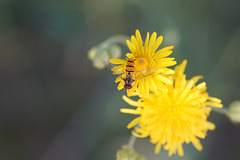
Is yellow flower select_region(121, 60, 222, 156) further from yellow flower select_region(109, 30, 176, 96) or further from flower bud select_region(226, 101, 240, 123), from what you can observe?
flower bud select_region(226, 101, 240, 123)

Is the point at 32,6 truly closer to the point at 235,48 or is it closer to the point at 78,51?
the point at 78,51

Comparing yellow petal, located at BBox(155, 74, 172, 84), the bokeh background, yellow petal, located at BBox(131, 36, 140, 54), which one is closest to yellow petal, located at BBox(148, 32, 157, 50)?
yellow petal, located at BBox(131, 36, 140, 54)

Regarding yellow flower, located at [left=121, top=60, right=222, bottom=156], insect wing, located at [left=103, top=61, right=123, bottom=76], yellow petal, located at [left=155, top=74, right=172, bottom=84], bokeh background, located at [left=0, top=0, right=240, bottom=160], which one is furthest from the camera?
bokeh background, located at [left=0, top=0, right=240, bottom=160]

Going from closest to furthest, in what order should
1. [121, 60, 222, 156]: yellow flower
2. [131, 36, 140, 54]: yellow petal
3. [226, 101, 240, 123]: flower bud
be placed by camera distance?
[131, 36, 140, 54]: yellow petal → [121, 60, 222, 156]: yellow flower → [226, 101, 240, 123]: flower bud

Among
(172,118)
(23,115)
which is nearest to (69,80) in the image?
(23,115)

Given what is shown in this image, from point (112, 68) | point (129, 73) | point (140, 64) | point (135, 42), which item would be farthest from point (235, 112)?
point (112, 68)

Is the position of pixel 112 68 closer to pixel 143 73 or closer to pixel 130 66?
pixel 130 66

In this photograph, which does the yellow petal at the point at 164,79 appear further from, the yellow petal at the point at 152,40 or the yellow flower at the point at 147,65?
the yellow petal at the point at 152,40
